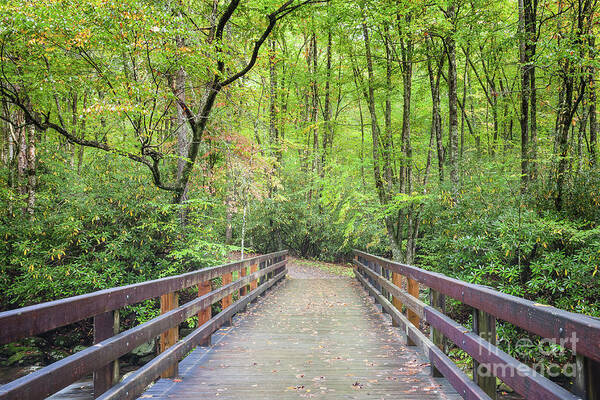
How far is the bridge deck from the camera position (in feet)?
11.8

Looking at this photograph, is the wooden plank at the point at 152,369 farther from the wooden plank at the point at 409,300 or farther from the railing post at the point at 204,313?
the wooden plank at the point at 409,300

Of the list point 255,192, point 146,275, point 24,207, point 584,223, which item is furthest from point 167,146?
point 584,223

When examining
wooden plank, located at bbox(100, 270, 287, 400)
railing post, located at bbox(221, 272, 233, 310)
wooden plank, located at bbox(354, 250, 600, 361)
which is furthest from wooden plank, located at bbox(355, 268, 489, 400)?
railing post, located at bbox(221, 272, 233, 310)

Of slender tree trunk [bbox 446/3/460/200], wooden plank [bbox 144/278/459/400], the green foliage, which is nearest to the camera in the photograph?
wooden plank [bbox 144/278/459/400]

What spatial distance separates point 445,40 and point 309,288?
27.5 ft

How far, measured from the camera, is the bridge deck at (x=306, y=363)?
11.8ft

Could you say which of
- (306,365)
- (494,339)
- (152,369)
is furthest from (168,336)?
(494,339)

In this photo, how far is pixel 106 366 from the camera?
2623mm

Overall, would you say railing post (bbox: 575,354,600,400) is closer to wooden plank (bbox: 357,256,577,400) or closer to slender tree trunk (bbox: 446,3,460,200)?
wooden plank (bbox: 357,256,577,400)

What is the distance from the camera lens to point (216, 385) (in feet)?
12.4

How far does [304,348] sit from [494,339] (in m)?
3.12

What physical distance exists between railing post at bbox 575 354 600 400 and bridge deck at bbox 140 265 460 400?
6.60 feet

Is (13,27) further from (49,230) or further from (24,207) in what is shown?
(24,207)

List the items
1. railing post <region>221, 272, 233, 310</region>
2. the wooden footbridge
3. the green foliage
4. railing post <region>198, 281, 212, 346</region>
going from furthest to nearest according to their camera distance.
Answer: the green foliage
railing post <region>221, 272, 233, 310</region>
railing post <region>198, 281, 212, 346</region>
the wooden footbridge
